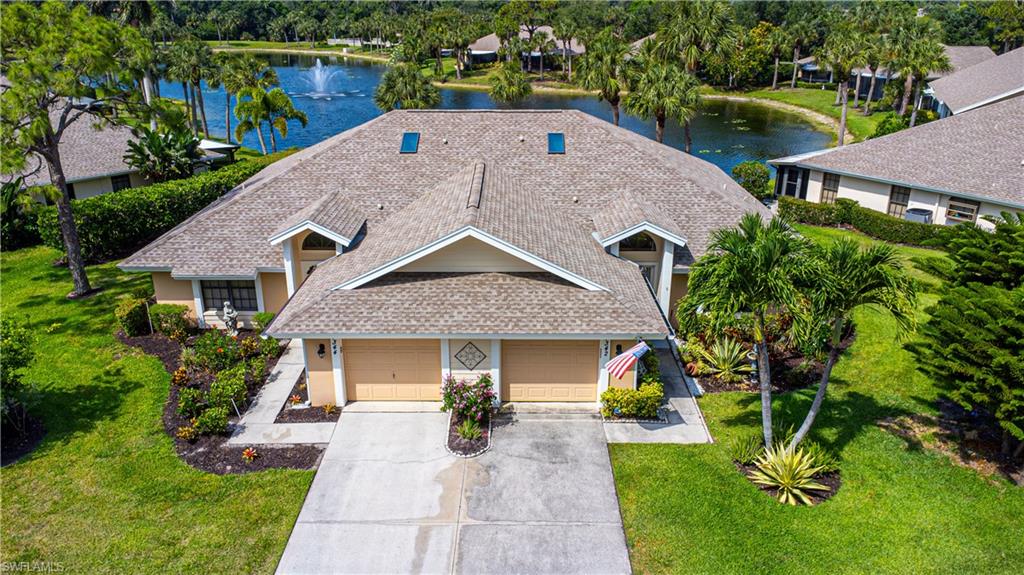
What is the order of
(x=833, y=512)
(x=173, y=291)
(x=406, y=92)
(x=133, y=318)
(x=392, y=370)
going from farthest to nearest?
(x=406, y=92)
(x=173, y=291)
(x=133, y=318)
(x=392, y=370)
(x=833, y=512)

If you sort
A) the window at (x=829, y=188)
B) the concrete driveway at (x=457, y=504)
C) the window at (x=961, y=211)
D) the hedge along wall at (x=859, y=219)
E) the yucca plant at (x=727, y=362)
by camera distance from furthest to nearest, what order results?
1. the window at (x=829, y=188)
2. the hedge along wall at (x=859, y=219)
3. the window at (x=961, y=211)
4. the yucca plant at (x=727, y=362)
5. the concrete driveway at (x=457, y=504)

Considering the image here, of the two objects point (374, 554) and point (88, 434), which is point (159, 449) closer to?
point (88, 434)

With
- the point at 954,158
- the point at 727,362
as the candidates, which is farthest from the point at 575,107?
the point at 727,362

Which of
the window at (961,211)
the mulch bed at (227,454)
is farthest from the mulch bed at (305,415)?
the window at (961,211)

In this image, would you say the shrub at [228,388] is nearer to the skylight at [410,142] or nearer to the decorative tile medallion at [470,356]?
the decorative tile medallion at [470,356]

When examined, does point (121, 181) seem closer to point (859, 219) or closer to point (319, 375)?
point (319, 375)

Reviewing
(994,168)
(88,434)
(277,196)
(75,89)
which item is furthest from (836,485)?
(75,89)
